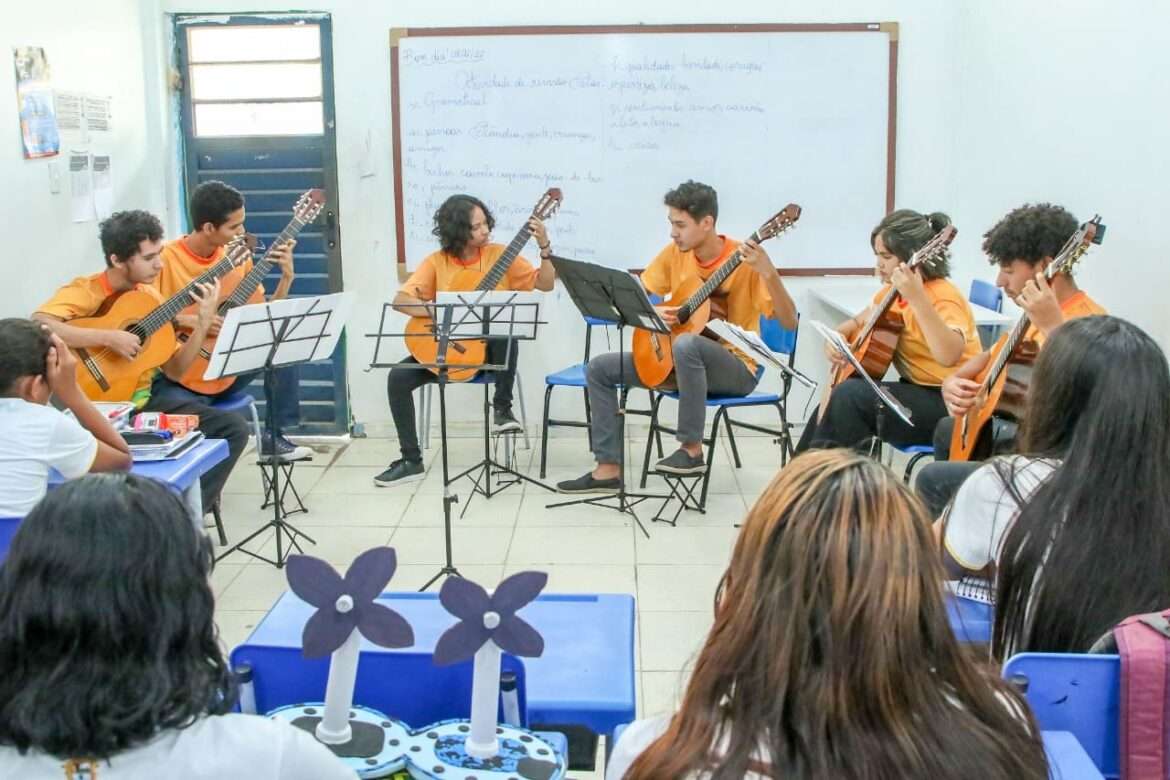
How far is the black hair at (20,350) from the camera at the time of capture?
2.52m

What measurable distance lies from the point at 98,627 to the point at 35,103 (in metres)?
3.52

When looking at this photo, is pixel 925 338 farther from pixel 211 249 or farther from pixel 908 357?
pixel 211 249

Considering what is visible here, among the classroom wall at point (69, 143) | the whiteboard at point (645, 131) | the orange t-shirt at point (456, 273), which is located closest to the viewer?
the classroom wall at point (69, 143)

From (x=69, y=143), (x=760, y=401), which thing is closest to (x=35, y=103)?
(x=69, y=143)

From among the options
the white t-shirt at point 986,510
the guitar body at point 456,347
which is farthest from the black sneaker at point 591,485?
the white t-shirt at point 986,510

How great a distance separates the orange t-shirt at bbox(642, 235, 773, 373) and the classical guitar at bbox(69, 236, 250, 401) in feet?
6.07

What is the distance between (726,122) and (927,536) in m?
4.29

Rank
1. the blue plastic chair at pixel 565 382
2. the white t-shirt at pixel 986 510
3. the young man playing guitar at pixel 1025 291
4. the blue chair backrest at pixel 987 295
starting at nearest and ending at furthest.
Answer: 1. the white t-shirt at pixel 986 510
2. the young man playing guitar at pixel 1025 291
3. the blue chair backrest at pixel 987 295
4. the blue plastic chair at pixel 565 382

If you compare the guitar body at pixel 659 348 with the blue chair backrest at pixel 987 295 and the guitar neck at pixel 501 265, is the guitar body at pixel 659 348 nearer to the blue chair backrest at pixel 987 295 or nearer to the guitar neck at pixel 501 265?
the guitar neck at pixel 501 265

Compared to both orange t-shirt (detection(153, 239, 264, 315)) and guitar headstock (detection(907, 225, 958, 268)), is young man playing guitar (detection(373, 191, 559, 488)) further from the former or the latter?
guitar headstock (detection(907, 225, 958, 268))

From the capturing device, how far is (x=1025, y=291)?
3.09 meters

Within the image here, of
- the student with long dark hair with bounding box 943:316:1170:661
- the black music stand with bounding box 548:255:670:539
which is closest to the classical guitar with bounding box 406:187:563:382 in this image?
the black music stand with bounding box 548:255:670:539

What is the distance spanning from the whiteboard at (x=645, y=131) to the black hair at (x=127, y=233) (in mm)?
1569

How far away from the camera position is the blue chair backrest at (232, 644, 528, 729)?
1589mm
